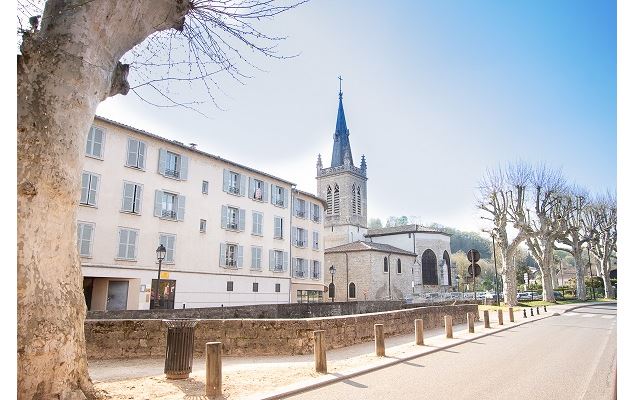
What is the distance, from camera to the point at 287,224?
33094 millimetres

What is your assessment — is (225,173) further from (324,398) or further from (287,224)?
(324,398)

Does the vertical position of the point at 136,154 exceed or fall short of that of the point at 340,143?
it falls short

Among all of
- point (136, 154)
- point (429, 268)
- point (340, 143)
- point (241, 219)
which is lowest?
point (429, 268)

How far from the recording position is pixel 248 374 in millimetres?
7000

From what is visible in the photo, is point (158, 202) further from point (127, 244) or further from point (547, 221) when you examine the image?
point (547, 221)

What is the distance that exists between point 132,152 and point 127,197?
270 centimetres

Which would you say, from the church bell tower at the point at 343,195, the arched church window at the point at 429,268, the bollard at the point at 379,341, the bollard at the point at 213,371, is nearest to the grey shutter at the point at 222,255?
the bollard at the point at 379,341

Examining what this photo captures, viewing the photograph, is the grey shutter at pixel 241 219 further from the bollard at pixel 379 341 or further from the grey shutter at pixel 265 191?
the bollard at pixel 379 341

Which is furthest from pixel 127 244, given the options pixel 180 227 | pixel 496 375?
pixel 496 375

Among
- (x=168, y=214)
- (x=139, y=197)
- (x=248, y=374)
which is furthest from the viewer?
(x=168, y=214)

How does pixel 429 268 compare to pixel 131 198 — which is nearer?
pixel 131 198

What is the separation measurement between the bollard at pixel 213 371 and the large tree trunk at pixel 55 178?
1458mm

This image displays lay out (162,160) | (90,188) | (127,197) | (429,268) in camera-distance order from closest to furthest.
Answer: (90,188)
(127,197)
(162,160)
(429,268)

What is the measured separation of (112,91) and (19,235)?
2520 millimetres
